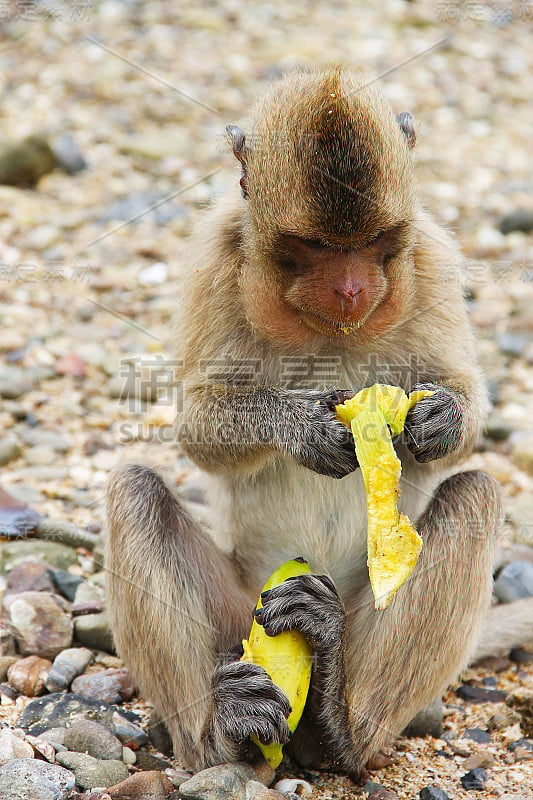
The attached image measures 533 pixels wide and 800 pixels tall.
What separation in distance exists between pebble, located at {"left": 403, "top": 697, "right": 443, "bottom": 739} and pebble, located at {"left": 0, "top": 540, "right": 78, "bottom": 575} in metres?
2.26

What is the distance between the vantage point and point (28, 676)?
5.15 meters

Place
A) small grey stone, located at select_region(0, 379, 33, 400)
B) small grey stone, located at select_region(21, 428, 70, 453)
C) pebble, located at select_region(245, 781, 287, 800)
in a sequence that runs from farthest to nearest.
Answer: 1. small grey stone, located at select_region(0, 379, 33, 400)
2. small grey stone, located at select_region(21, 428, 70, 453)
3. pebble, located at select_region(245, 781, 287, 800)

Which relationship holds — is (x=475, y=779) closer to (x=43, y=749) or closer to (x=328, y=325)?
(x=43, y=749)

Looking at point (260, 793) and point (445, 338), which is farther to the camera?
point (445, 338)

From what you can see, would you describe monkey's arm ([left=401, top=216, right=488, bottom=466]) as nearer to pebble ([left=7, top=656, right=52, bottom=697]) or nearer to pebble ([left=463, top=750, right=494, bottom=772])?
pebble ([left=463, top=750, right=494, bottom=772])

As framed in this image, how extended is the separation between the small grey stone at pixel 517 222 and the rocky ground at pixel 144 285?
0.08 ft

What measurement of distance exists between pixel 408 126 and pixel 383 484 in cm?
180

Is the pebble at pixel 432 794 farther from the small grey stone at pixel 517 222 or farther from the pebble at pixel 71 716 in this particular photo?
the small grey stone at pixel 517 222

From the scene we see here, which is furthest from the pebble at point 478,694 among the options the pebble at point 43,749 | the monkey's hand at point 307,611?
the pebble at point 43,749

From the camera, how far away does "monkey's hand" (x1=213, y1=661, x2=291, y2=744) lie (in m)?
4.50

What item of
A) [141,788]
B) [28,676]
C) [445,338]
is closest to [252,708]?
[141,788]

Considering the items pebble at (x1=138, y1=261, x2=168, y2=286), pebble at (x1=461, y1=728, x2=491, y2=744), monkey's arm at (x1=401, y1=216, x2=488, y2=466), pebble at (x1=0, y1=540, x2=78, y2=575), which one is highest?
pebble at (x1=138, y1=261, x2=168, y2=286)

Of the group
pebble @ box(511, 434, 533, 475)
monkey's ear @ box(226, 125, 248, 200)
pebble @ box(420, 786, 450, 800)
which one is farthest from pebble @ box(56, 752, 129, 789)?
pebble @ box(511, 434, 533, 475)

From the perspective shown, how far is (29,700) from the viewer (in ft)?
16.7
